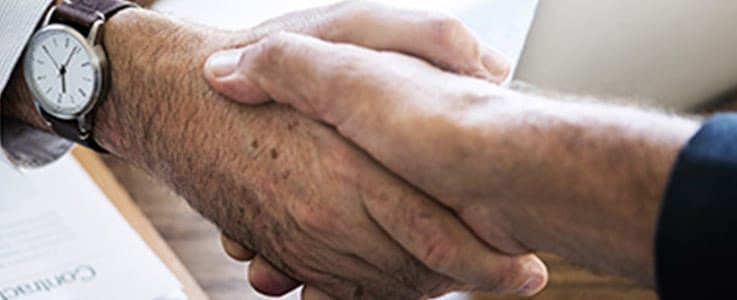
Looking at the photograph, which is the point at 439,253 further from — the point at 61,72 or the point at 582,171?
the point at 61,72

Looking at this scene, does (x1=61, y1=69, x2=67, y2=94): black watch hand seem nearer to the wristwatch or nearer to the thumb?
the wristwatch

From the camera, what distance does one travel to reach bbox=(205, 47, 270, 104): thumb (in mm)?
779

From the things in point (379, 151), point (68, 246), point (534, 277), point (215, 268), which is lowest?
point (215, 268)

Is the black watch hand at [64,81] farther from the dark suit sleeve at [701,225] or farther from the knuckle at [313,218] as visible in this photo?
the dark suit sleeve at [701,225]

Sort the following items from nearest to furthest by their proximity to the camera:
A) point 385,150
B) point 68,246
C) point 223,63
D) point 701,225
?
point 701,225 < point 385,150 < point 223,63 < point 68,246

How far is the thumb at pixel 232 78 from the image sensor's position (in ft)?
2.56

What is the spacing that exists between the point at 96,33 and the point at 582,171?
1.50 ft

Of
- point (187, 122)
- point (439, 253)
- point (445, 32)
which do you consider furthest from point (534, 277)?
point (187, 122)

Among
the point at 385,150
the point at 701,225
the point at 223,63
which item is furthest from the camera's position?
the point at 223,63

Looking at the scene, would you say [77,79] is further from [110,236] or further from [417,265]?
[417,265]

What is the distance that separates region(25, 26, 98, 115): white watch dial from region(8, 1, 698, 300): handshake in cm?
2

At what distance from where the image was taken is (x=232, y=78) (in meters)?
0.79

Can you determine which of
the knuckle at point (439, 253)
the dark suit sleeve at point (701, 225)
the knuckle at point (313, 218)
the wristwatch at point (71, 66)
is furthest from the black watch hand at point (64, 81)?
the dark suit sleeve at point (701, 225)

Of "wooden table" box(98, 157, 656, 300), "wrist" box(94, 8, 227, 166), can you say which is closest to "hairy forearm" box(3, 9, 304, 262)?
"wrist" box(94, 8, 227, 166)
